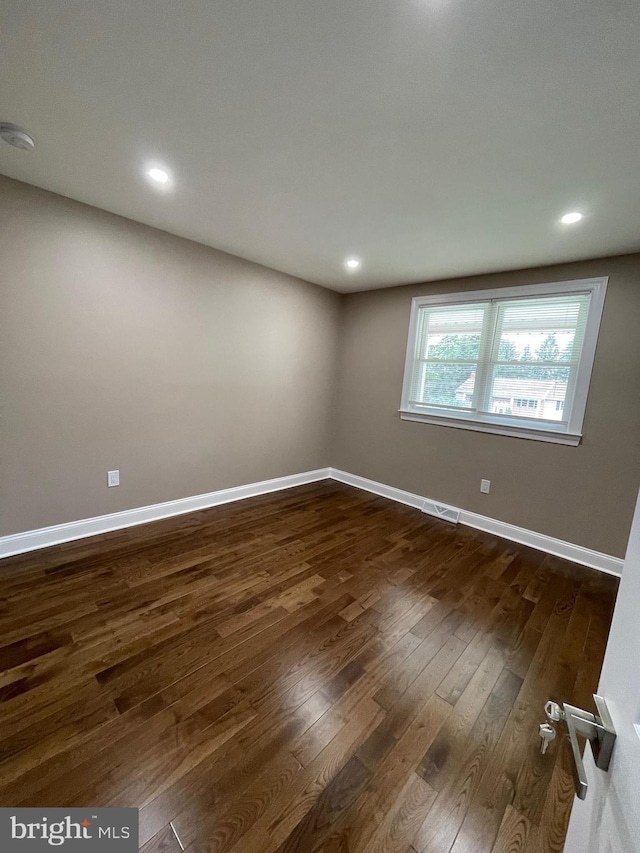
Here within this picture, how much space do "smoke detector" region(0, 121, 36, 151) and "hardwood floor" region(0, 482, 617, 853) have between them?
241cm

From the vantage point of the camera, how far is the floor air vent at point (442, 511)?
3.42 meters

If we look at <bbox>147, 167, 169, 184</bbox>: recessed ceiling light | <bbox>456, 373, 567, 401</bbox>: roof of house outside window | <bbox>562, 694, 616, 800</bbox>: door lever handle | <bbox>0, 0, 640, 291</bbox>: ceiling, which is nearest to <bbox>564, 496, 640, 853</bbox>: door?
<bbox>562, 694, 616, 800</bbox>: door lever handle

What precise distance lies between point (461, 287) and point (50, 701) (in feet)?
13.4

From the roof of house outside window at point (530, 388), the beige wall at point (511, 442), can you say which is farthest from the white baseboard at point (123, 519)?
the roof of house outside window at point (530, 388)

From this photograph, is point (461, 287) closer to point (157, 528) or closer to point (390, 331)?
point (390, 331)

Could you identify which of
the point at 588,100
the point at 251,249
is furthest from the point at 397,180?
the point at 251,249

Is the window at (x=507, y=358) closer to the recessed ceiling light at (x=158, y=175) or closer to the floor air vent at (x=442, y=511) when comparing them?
the floor air vent at (x=442, y=511)

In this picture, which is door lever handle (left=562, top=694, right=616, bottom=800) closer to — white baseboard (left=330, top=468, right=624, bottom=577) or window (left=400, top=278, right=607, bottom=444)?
white baseboard (left=330, top=468, right=624, bottom=577)

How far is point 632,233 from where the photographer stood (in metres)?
2.21

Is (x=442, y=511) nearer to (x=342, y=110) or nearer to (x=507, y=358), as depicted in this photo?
(x=507, y=358)

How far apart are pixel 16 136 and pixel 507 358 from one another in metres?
3.63

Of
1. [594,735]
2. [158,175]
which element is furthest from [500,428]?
[158,175]

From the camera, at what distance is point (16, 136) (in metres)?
1.66

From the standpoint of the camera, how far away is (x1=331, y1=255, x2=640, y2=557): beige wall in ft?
8.43
